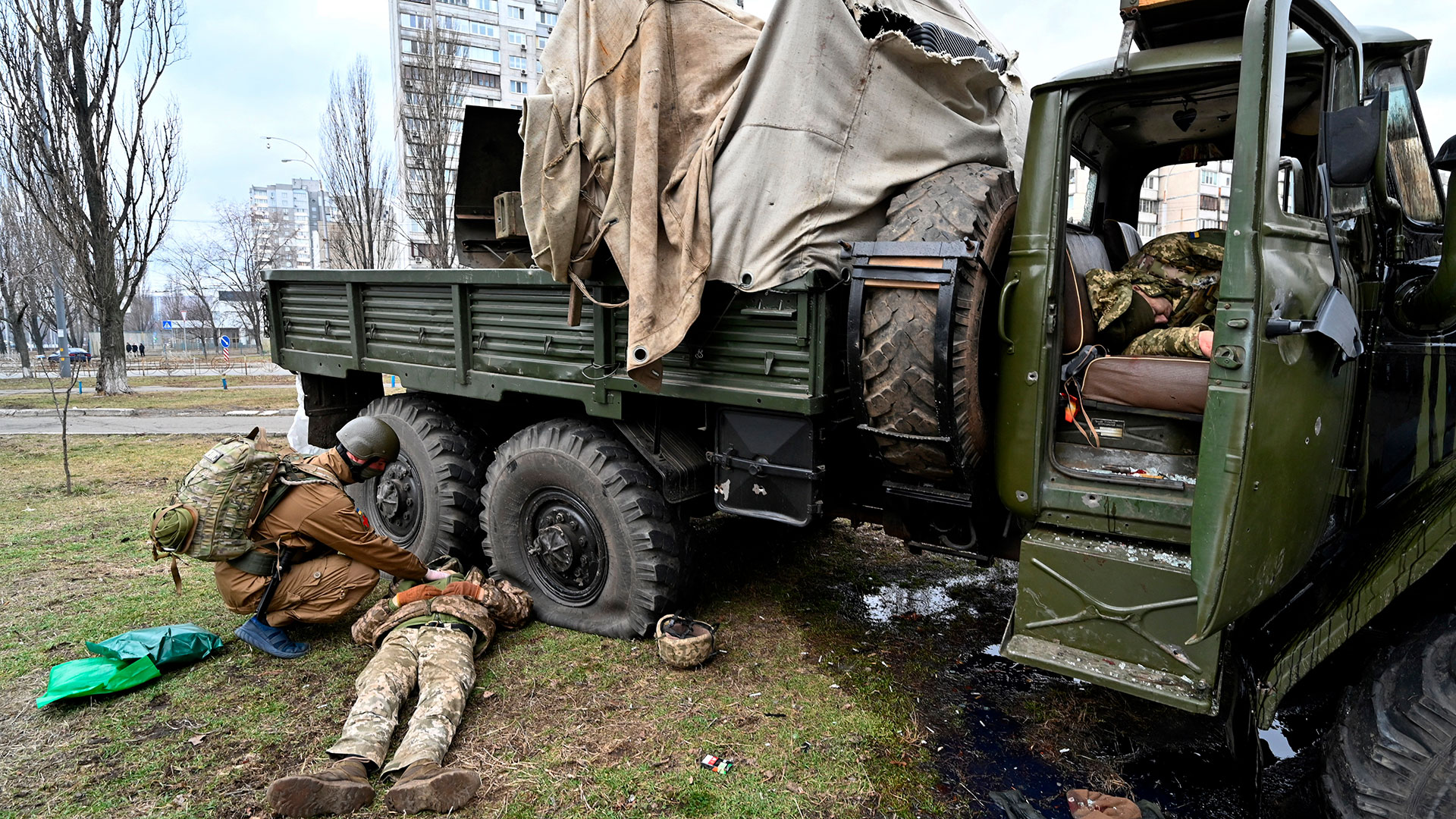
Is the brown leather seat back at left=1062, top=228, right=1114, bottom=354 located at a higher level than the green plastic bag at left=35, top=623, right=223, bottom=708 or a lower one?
higher

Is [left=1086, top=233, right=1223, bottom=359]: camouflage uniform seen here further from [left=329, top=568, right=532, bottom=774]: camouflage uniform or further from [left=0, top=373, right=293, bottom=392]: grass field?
[left=0, top=373, right=293, bottom=392]: grass field

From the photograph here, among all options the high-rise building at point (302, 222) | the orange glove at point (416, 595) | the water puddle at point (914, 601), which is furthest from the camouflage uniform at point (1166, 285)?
the high-rise building at point (302, 222)

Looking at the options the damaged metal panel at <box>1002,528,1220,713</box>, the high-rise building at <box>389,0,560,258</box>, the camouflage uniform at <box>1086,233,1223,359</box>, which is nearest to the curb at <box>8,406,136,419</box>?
the damaged metal panel at <box>1002,528,1220,713</box>

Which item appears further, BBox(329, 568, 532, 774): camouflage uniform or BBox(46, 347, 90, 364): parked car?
BBox(46, 347, 90, 364): parked car

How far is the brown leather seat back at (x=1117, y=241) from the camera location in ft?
13.1

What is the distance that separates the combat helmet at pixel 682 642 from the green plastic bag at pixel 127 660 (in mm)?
2264

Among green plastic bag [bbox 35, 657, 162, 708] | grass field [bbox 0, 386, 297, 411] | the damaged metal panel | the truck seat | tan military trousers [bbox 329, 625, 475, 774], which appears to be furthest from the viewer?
grass field [bbox 0, 386, 297, 411]

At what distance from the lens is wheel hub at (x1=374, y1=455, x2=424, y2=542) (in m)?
5.20

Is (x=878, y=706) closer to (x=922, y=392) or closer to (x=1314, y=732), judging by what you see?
(x=922, y=392)

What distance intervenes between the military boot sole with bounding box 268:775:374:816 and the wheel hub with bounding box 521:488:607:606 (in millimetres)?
1593

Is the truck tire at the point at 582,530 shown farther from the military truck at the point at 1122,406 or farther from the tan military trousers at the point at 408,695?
the tan military trousers at the point at 408,695

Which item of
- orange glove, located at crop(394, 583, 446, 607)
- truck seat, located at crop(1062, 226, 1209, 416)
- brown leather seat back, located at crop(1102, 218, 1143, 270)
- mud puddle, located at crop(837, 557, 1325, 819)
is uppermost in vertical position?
brown leather seat back, located at crop(1102, 218, 1143, 270)

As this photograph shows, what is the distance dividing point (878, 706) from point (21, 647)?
427 cm

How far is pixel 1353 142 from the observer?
218cm
